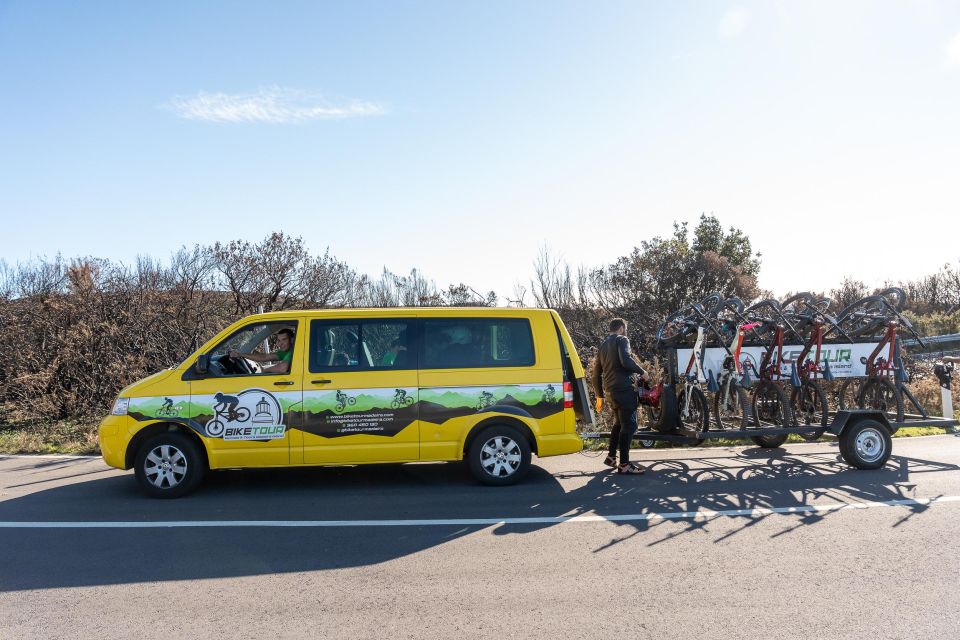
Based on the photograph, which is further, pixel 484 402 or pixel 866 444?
pixel 866 444

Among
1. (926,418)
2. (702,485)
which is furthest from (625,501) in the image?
(926,418)

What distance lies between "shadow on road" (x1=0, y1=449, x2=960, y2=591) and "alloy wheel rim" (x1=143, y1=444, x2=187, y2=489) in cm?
23

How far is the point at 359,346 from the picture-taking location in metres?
7.74

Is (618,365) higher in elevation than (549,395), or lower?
higher

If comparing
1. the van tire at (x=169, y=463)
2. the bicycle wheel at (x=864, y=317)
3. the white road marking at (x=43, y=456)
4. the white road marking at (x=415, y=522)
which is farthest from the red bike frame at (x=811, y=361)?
the white road marking at (x=43, y=456)

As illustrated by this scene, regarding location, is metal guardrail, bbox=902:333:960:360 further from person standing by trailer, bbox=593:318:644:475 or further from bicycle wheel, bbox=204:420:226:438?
bicycle wheel, bbox=204:420:226:438

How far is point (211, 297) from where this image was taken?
1580cm

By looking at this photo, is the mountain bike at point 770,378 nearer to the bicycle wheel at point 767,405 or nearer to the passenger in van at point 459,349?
the bicycle wheel at point 767,405

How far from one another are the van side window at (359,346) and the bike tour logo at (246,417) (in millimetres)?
646

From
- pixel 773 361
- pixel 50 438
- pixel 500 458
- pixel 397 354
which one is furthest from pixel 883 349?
pixel 50 438

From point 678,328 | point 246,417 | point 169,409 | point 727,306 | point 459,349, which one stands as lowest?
point 246,417

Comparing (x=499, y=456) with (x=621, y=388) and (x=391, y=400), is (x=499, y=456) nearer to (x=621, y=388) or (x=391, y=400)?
(x=391, y=400)

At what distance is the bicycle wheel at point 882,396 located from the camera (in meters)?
9.20

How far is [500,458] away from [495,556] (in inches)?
93.7
